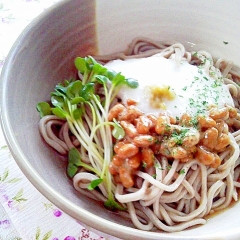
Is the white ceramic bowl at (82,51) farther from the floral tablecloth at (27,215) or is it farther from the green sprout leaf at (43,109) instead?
the floral tablecloth at (27,215)

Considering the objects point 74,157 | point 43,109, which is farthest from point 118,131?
point 43,109

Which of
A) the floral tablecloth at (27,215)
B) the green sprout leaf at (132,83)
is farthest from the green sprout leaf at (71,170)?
the green sprout leaf at (132,83)

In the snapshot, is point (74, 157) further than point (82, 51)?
No

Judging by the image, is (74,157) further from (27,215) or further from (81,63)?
(81,63)

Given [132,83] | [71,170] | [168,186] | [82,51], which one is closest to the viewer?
[168,186]

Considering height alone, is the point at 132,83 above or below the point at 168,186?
above
